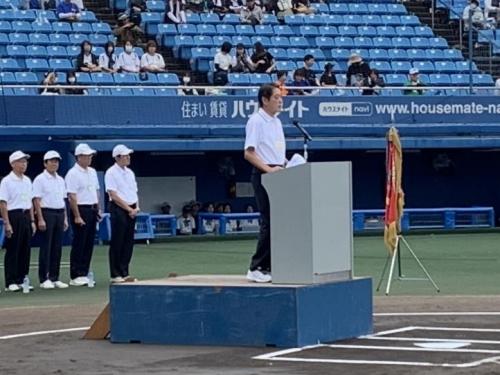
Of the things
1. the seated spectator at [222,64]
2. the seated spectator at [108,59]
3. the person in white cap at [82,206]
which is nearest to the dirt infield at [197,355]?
the person in white cap at [82,206]

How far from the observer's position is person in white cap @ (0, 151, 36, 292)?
57.6 feet

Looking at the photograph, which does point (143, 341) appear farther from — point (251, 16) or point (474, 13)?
point (474, 13)

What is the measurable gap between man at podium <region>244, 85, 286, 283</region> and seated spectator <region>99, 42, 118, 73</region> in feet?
50.0

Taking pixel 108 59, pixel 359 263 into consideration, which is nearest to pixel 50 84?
pixel 108 59

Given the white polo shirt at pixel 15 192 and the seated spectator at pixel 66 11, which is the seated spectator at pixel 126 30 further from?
the white polo shirt at pixel 15 192

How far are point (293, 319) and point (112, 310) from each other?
181 centimetres

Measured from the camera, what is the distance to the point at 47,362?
10.9 meters

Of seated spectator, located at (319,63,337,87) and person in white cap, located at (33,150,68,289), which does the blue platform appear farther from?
seated spectator, located at (319,63,337,87)

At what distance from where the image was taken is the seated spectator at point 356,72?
2930 cm

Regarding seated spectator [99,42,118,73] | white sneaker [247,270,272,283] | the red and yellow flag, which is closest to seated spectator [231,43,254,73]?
Answer: seated spectator [99,42,118,73]

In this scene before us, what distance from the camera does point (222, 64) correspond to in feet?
93.9

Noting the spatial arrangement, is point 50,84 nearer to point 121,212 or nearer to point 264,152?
point 121,212

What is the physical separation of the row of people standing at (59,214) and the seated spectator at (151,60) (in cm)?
1012

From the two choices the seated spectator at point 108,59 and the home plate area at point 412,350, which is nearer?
the home plate area at point 412,350
